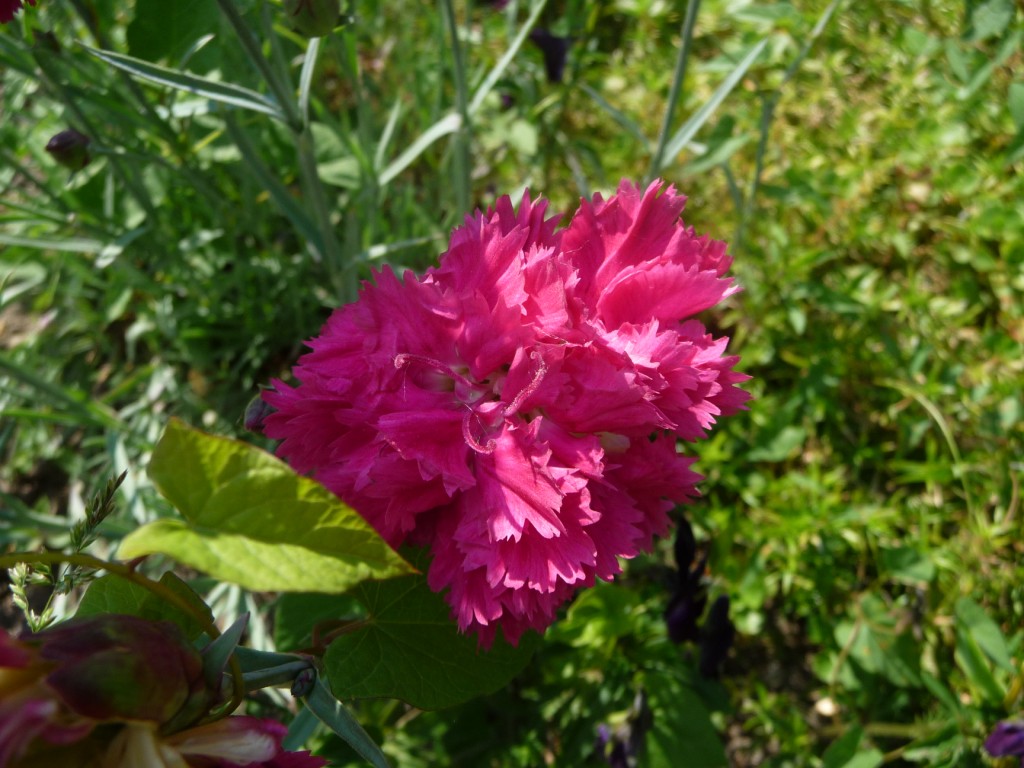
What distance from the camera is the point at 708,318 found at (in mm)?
1746

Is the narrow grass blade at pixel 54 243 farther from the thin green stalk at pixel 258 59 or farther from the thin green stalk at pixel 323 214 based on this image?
the thin green stalk at pixel 258 59

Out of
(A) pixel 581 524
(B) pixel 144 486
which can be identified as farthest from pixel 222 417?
(A) pixel 581 524

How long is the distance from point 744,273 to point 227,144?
1039 mm

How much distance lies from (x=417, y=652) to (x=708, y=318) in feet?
3.83

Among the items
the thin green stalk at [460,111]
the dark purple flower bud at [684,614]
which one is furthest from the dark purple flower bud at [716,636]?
the thin green stalk at [460,111]

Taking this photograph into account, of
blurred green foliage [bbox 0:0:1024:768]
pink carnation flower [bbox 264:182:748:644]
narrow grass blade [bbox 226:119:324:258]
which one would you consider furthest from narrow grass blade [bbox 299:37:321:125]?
pink carnation flower [bbox 264:182:748:644]

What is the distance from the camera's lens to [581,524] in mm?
654

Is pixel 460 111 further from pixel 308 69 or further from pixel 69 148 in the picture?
pixel 69 148

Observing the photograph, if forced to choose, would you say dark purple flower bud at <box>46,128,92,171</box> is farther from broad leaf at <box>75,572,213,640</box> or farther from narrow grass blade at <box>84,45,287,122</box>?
broad leaf at <box>75,572,213,640</box>

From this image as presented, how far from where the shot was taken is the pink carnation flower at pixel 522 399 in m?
0.66

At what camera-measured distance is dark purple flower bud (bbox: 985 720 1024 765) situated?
999 millimetres

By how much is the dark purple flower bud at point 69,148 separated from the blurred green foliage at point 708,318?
27 mm

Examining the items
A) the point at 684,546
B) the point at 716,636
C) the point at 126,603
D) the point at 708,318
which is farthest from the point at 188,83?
the point at 708,318

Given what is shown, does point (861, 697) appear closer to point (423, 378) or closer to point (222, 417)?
point (423, 378)
